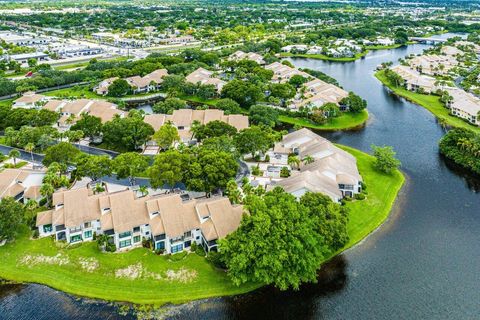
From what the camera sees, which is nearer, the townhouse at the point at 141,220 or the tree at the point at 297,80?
the townhouse at the point at 141,220

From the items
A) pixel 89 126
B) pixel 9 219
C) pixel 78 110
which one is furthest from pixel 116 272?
pixel 78 110

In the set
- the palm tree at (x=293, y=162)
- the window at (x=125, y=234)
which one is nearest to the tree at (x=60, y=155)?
the window at (x=125, y=234)

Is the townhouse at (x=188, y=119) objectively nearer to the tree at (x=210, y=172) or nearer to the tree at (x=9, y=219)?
the tree at (x=210, y=172)

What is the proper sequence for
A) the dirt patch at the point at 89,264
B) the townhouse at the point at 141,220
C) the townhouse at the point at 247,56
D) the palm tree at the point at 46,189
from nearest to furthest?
the dirt patch at the point at 89,264 < the townhouse at the point at 141,220 < the palm tree at the point at 46,189 < the townhouse at the point at 247,56

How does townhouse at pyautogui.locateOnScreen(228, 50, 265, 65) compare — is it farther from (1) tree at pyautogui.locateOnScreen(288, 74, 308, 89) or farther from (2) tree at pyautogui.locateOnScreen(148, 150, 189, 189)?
(2) tree at pyautogui.locateOnScreen(148, 150, 189, 189)

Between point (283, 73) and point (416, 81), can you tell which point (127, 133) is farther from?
point (416, 81)

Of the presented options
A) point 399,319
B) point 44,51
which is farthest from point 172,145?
point 44,51
